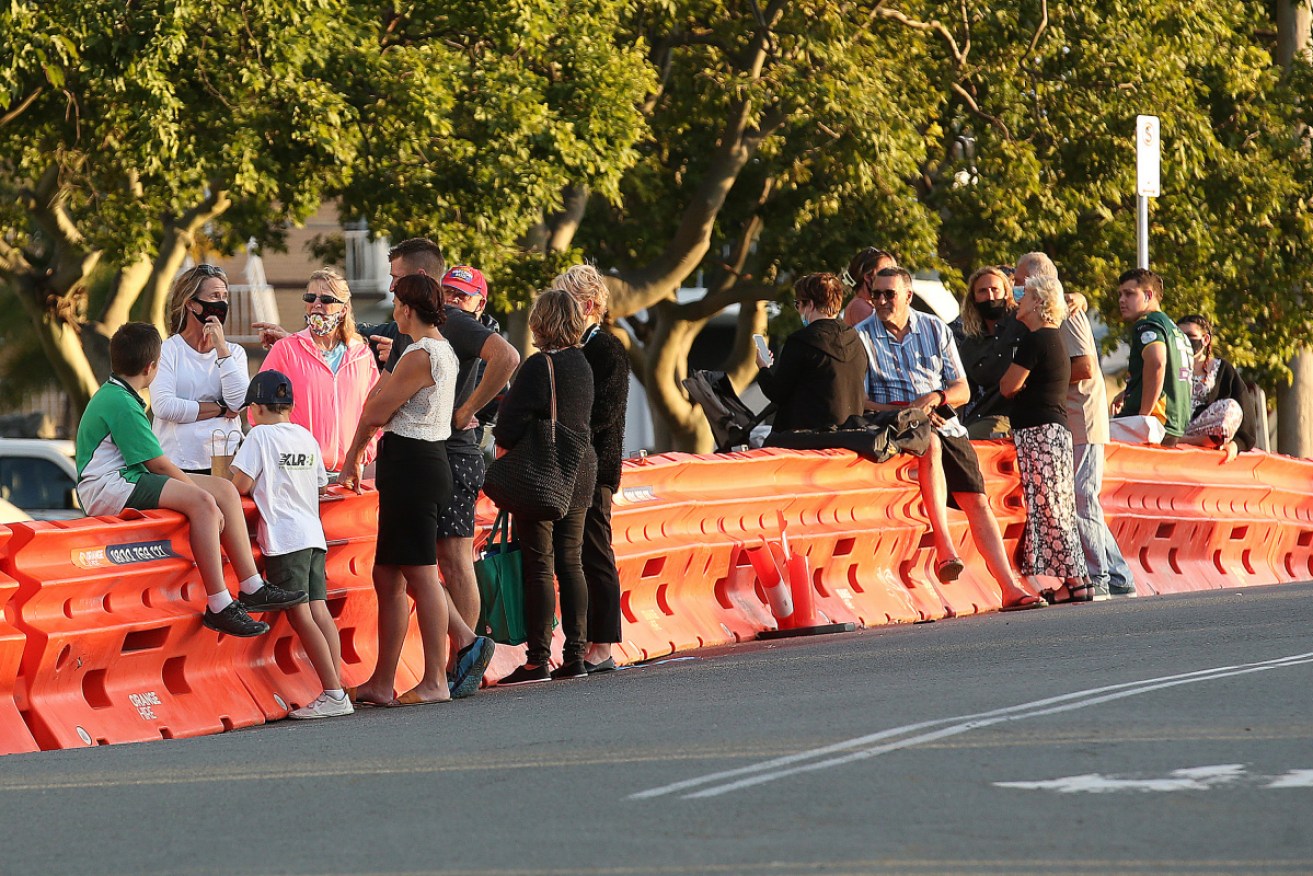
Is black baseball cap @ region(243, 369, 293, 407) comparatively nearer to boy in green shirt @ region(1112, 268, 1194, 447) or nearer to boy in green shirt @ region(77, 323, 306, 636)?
boy in green shirt @ region(77, 323, 306, 636)

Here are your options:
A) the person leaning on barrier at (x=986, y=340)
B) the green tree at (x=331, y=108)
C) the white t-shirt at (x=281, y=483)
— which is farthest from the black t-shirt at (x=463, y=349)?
the green tree at (x=331, y=108)

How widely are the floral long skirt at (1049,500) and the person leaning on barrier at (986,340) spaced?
0.32m

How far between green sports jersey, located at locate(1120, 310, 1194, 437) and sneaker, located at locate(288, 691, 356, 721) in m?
6.66

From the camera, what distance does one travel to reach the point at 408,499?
31.0 feet

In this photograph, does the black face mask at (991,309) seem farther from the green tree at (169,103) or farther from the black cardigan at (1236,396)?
the green tree at (169,103)

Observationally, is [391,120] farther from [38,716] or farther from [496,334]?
[38,716]

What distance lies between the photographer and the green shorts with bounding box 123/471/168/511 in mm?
9062

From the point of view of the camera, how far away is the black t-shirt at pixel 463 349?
9.89 meters

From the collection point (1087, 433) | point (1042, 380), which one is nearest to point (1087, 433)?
point (1087, 433)

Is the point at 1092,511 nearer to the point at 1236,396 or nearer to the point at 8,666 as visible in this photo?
the point at 1236,396

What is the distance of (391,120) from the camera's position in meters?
19.9

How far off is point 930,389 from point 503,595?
357 cm

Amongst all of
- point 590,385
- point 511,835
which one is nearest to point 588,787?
point 511,835

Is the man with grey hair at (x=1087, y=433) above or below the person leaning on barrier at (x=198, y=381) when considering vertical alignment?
below
